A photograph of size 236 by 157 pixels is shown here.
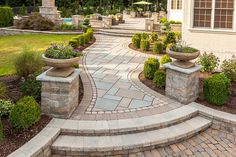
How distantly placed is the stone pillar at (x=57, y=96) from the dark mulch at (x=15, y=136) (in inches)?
13.5

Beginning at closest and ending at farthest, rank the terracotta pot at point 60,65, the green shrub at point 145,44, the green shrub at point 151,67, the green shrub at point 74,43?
1. the terracotta pot at point 60,65
2. the green shrub at point 151,67
3. the green shrub at point 74,43
4. the green shrub at point 145,44

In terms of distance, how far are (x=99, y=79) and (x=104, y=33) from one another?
12297 millimetres

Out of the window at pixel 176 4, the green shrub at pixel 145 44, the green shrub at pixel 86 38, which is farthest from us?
the window at pixel 176 4

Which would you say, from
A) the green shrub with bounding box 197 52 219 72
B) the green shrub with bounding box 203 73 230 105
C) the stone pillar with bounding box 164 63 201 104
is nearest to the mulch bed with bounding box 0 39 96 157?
the stone pillar with bounding box 164 63 201 104

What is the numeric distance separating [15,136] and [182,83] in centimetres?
410

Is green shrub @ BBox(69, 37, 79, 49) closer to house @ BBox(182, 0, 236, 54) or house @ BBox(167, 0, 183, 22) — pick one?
house @ BBox(182, 0, 236, 54)

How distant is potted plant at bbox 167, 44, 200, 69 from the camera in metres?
7.08

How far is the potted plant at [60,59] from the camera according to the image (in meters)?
6.19

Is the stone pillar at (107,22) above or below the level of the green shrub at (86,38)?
above

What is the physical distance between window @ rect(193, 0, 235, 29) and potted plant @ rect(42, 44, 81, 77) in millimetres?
7086

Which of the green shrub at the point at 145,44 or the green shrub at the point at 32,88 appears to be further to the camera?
the green shrub at the point at 145,44

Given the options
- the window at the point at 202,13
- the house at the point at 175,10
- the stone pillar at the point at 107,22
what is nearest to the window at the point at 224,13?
the window at the point at 202,13

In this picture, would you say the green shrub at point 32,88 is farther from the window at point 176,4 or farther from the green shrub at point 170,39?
the window at point 176,4

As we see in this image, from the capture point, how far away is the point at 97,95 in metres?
7.65
